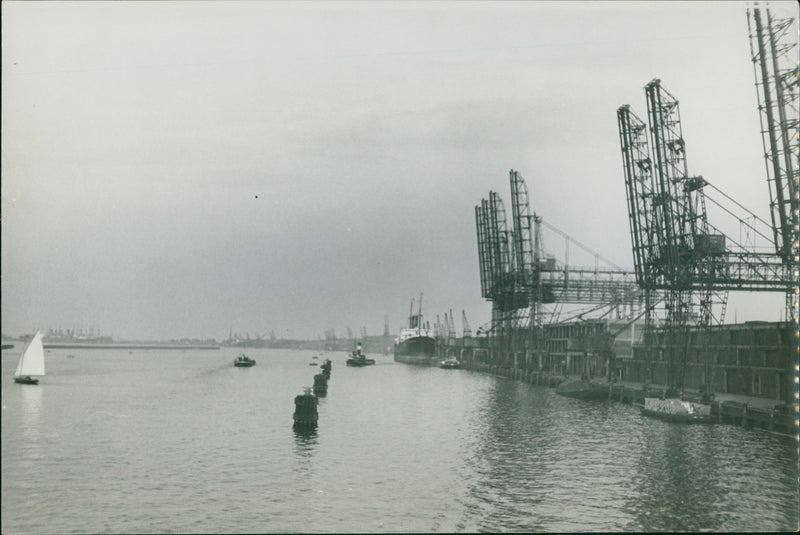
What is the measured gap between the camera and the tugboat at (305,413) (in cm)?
4764

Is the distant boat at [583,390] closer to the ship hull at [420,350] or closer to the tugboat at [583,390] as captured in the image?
the tugboat at [583,390]

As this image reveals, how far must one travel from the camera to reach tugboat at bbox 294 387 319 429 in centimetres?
4764

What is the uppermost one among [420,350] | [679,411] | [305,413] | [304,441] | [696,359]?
[420,350]

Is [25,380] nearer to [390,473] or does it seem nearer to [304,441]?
[304,441]

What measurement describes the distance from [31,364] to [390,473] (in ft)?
233

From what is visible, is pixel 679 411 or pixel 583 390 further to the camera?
pixel 583 390

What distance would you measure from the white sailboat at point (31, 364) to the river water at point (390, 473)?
2691 cm

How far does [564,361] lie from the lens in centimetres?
10462

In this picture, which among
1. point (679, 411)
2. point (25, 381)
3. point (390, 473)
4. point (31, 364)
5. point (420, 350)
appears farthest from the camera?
point (420, 350)

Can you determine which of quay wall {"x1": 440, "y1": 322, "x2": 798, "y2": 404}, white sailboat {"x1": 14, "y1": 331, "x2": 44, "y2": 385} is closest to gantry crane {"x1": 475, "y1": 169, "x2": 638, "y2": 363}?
quay wall {"x1": 440, "y1": 322, "x2": 798, "y2": 404}

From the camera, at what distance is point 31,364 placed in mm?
87938

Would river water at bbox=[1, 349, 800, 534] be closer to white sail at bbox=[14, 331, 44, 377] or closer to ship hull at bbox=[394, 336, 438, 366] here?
white sail at bbox=[14, 331, 44, 377]

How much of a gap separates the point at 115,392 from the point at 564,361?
6152 centimetres

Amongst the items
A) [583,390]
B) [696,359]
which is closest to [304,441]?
[583,390]
